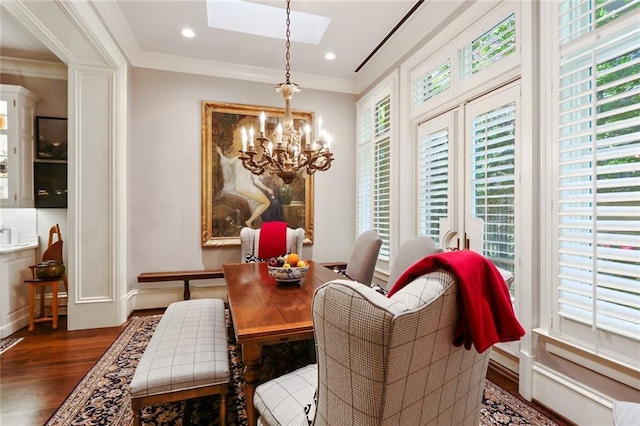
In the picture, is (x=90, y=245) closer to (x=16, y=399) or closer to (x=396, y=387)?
(x=16, y=399)

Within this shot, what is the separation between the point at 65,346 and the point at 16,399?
84cm

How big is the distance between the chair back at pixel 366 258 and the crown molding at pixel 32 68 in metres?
4.08

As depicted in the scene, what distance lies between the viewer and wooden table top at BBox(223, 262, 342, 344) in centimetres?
135

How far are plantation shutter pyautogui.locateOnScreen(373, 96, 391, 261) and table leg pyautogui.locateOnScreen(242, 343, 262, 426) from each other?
96.3 inches

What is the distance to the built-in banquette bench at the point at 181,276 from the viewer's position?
3477mm

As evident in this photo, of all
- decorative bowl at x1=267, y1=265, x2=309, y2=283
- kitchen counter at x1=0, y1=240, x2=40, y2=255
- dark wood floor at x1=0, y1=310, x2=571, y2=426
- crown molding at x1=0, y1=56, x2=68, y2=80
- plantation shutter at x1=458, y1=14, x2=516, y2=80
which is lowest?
dark wood floor at x1=0, y1=310, x2=571, y2=426

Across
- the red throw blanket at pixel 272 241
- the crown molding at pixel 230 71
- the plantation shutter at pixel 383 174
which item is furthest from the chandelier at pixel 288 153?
the crown molding at pixel 230 71

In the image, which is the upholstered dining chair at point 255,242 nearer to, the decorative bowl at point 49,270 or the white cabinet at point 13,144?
the decorative bowl at point 49,270

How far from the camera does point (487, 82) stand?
228 centimetres

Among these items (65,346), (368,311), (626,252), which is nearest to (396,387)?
(368,311)

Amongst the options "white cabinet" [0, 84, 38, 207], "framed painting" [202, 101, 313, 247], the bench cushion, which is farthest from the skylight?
the bench cushion

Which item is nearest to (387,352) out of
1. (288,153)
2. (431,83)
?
(288,153)

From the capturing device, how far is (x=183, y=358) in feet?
4.97

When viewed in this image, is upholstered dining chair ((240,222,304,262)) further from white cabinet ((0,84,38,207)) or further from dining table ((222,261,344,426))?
white cabinet ((0,84,38,207))
